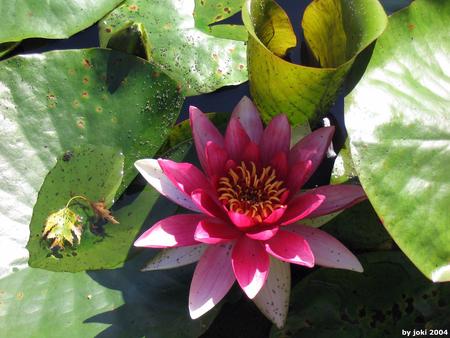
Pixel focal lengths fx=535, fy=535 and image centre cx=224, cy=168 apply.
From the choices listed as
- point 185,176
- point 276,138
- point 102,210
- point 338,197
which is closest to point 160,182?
point 185,176

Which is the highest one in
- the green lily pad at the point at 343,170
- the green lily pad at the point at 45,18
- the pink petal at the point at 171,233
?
the green lily pad at the point at 45,18

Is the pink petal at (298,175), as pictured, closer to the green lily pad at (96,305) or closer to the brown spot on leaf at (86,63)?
the green lily pad at (96,305)

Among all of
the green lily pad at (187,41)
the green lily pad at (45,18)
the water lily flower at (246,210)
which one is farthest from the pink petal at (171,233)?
the green lily pad at (45,18)

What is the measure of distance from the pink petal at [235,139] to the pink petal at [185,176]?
0.10m

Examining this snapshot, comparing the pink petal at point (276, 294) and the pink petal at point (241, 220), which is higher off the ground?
the pink petal at point (241, 220)

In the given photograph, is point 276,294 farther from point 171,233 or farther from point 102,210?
point 102,210

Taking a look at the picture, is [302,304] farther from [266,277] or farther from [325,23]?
[325,23]

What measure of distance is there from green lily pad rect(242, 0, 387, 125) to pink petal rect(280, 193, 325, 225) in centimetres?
31

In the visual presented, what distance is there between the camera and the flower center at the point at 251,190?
136 cm

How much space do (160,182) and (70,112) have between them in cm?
42

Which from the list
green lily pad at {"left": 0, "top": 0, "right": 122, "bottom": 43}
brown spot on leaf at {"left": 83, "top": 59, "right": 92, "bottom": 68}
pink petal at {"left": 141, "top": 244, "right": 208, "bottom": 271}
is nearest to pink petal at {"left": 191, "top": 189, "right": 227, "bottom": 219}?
pink petal at {"left": 141, "top": 244, "right": 208, "bottom": 271}

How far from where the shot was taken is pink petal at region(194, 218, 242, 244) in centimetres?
128

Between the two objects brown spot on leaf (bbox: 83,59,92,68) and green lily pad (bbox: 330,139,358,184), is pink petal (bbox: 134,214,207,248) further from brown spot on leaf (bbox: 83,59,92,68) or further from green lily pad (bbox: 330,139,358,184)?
brown spot on leaf (bbox: 83,59,92,68)

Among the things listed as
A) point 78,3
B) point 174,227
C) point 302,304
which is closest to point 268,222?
point 174,227
